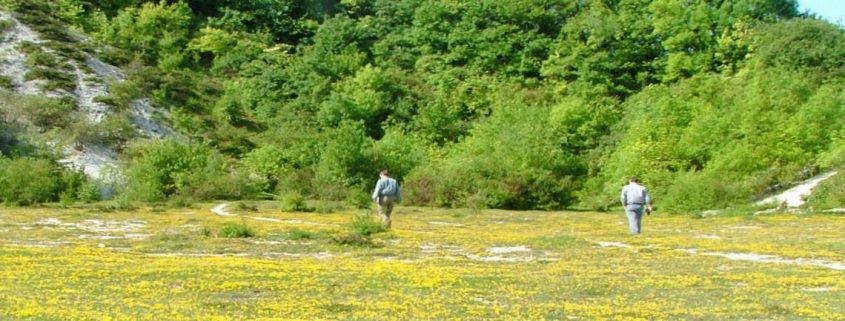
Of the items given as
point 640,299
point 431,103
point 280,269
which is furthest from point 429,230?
point 431,103

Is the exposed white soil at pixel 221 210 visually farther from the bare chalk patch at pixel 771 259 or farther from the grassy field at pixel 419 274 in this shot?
the bare chalk patch at pixel 771 259

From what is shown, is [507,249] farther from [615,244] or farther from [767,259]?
[767,259]

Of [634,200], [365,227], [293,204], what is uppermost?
[634,200]

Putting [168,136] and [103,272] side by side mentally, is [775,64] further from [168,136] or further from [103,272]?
[103,272]

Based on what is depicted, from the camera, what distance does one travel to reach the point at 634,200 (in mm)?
28047

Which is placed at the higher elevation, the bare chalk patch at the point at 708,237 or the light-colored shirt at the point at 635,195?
the light-colored shirt at the point at 635,195

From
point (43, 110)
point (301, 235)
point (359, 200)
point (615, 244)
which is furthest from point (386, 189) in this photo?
point (43, 110)

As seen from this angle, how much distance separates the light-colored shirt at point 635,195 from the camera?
27.7m

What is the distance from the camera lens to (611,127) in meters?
70.8

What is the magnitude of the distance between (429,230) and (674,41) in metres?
53.4

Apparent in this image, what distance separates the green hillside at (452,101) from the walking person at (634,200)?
18.0 m

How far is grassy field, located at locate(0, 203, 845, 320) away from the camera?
13.5 metres

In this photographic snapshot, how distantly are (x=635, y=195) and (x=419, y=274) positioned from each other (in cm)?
1156

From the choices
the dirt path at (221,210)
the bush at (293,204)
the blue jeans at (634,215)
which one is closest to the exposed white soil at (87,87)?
the dirt path at (221,210)
